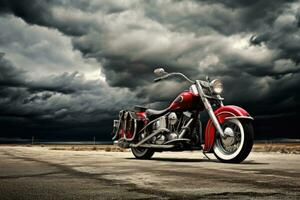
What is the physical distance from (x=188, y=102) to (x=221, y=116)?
1123mm

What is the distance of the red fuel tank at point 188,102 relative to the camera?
8.98m

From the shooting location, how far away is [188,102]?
8.99 metres

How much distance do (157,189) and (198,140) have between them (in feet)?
18.1

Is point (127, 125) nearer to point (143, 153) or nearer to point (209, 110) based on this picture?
point (143, 153)

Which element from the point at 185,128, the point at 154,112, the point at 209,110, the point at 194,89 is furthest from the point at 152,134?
the point at 209,110

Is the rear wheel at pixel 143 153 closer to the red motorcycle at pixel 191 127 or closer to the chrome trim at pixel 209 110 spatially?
the red motorcycle at pixel 191 127

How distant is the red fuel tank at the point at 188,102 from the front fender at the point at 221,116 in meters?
0.74

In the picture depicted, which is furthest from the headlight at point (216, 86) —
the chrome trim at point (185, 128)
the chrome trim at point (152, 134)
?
the chrome trim at point (152, 134)

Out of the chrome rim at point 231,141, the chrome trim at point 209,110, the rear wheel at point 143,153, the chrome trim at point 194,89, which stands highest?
the chrome trim at point 194,89

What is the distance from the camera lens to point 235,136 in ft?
25.5

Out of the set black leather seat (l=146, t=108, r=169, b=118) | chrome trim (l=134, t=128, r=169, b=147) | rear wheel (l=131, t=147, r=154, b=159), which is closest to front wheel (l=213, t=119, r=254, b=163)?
chrome trim (l=134, t=128, r=169, b=147)

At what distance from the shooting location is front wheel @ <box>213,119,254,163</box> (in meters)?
7.41

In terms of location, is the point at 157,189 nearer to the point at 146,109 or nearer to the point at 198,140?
the point at 198,140

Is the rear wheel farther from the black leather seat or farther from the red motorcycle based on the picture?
the black leather seat
